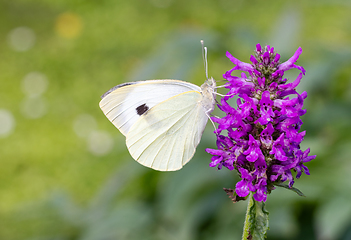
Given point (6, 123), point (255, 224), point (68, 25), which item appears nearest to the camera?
point (255, 224)

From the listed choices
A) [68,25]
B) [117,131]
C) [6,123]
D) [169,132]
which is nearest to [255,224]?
[169,132]

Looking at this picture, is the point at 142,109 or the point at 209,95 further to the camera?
the point at 142,109

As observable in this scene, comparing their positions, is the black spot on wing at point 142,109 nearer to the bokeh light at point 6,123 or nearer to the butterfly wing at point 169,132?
the butterfly wing at point 169,132

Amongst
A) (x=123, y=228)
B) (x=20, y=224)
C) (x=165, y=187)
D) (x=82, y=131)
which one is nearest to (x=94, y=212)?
(x=123, y=228)

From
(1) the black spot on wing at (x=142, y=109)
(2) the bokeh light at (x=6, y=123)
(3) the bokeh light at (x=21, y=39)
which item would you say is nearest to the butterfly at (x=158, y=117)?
(1) the black spot on wing at (x=142, y=109)

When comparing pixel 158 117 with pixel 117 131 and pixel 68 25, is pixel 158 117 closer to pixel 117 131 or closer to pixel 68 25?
pixel 117 131

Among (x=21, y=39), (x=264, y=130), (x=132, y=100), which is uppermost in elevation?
(x=21, y=39)
